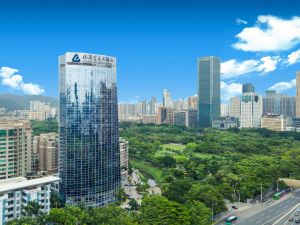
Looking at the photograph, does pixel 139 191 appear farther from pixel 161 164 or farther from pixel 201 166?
pixel 161 164

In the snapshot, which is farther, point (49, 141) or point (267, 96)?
point (267, 96)

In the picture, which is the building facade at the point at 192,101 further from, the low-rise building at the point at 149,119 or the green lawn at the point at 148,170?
the green lawn at the point at 148,170

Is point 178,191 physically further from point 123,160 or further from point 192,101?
point 192,101

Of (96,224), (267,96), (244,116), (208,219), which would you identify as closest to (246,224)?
(208,219)

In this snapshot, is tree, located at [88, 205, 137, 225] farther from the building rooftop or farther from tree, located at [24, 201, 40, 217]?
the building rooftop

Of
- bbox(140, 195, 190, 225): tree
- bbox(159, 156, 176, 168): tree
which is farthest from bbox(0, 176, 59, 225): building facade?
bbox(159, 156, 176, 168): tree

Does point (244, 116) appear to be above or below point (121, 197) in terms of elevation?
above
